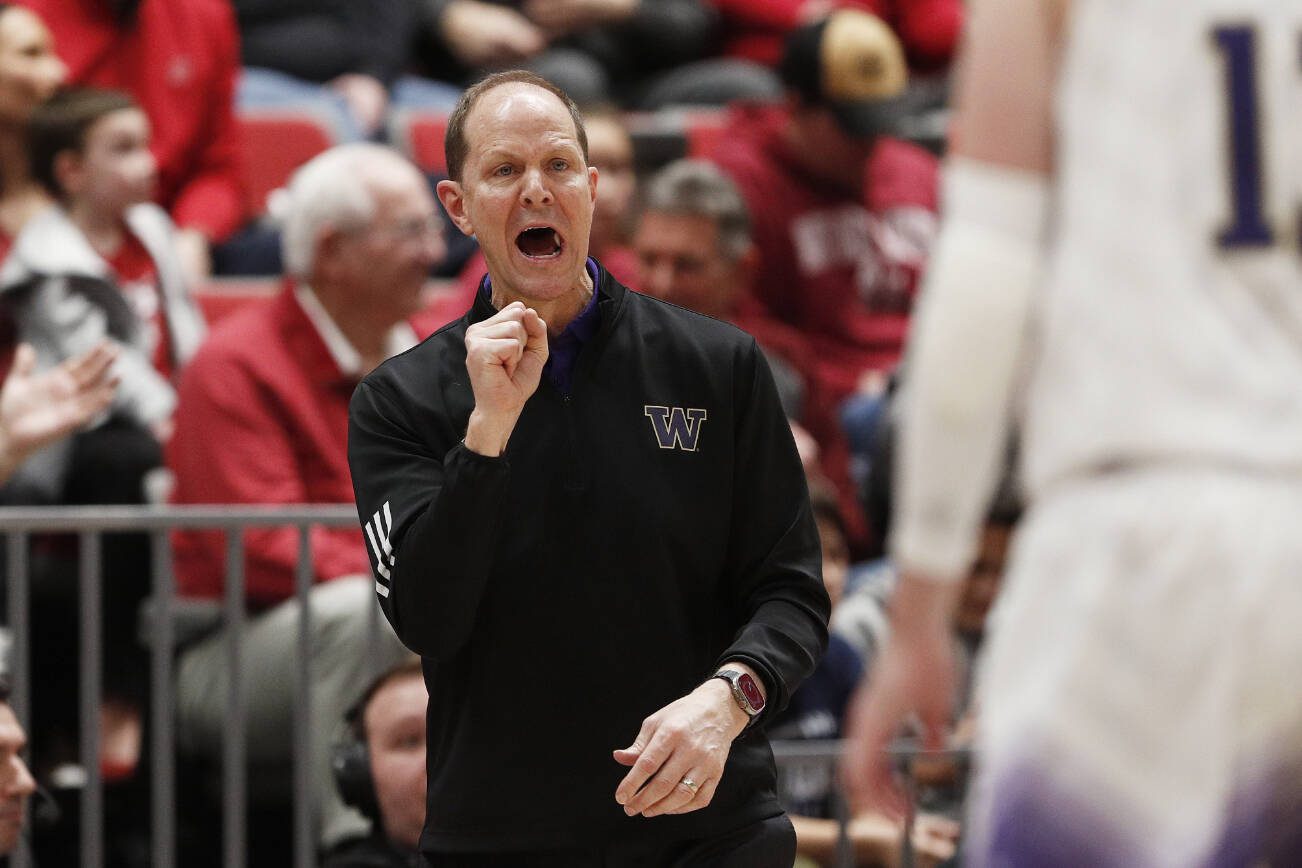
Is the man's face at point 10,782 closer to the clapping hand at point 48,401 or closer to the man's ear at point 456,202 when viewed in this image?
the clapping hand at point 48,401

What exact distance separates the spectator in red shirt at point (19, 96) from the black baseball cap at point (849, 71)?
7.92ft

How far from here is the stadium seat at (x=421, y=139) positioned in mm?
7699

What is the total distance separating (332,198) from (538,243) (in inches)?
104

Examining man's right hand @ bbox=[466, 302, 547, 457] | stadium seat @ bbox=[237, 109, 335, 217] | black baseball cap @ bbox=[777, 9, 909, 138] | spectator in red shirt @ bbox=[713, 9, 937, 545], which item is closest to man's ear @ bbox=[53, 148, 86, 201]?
stadium seat @ bbox=[237, 109, 335, 217]

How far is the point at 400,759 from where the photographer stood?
399 cm

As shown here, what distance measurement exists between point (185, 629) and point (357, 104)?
343 cm

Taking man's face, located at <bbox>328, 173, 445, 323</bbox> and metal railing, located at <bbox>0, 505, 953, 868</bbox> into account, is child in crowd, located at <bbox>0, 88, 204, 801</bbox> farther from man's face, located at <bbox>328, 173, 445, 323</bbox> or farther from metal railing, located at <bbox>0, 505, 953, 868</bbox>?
man's face, located at <bbox>328, 173, 445, 323</bbox>

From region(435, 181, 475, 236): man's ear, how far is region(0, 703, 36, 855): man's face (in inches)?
65.0

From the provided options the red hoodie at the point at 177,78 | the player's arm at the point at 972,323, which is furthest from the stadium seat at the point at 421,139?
the player's arm at the point at 972,323

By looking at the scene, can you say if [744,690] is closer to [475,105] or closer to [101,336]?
[475,105]

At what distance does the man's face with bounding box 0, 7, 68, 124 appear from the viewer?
6152mm

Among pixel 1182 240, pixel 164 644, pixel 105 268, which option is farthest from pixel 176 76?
pixel 1182 240

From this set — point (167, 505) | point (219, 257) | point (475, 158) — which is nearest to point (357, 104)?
point (219, 257)

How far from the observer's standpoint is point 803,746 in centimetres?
476
